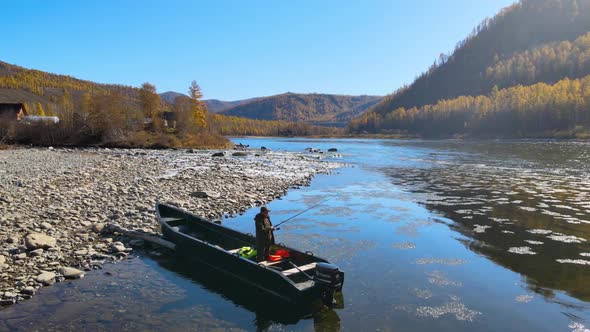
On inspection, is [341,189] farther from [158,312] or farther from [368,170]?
[158,312]

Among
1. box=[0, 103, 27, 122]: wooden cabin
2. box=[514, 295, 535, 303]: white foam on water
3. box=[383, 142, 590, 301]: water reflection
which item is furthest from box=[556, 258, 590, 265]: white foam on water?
box=[0, 103, 27, 122]: wooden cabin

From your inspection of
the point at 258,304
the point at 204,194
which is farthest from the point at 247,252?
the point at 204,194

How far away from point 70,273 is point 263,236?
524cm

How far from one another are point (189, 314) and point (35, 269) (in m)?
4.75

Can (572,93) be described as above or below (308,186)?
above

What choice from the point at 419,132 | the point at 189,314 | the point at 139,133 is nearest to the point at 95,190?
the point at 189,314

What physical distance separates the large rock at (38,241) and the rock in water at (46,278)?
1.74m

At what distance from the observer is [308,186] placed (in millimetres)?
30016

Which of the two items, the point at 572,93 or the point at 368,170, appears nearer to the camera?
the point at 368,170

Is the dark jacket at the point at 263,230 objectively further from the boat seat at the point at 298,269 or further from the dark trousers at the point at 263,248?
the boat seat at the point at 298,269

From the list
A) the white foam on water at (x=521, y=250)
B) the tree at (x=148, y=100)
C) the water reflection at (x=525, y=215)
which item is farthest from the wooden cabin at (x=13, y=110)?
the white foam on water at (x=521, y=250)

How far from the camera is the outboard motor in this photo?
9.29 meters

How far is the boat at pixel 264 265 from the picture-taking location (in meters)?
9.37

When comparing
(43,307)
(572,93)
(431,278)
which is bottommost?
(431,278)
